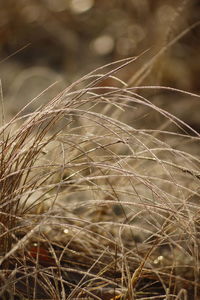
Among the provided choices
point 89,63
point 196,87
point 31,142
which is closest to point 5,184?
point 31,142

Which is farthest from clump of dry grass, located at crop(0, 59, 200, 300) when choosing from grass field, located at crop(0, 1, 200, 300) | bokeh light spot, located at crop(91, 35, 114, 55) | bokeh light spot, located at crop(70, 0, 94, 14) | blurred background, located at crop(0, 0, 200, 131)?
bokeh light spot, located at crop(70, 0, 94, 14)

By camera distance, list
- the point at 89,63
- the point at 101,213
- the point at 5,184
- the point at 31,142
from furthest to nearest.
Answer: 1. the point at 89,63
2. the point at 101,213
3. the point at 31,142
4. the point at 5,184

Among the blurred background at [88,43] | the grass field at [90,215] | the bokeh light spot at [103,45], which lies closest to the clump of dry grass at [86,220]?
the grass field at [90,215]

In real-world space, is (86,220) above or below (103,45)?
below

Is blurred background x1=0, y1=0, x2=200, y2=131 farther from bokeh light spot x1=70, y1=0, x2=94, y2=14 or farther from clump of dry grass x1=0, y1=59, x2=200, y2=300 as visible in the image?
clump of dry grass x1=0, y1=59, x2=200, y2=300

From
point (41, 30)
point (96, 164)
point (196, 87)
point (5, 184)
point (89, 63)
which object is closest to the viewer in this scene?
point (96, 164)

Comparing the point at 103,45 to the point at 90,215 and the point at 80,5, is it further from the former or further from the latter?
the point at 90,215

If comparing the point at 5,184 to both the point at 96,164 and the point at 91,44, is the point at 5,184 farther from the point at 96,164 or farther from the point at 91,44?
the point at 91,44

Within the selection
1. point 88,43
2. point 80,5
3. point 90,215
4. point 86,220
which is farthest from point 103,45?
point 86,220
